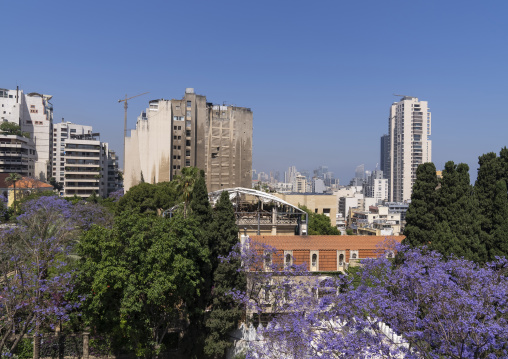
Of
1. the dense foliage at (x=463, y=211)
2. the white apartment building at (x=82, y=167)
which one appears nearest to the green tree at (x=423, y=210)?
the dense foliage at (x=463, y=211)

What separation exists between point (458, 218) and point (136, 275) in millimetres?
22148

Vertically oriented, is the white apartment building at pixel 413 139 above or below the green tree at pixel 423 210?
above

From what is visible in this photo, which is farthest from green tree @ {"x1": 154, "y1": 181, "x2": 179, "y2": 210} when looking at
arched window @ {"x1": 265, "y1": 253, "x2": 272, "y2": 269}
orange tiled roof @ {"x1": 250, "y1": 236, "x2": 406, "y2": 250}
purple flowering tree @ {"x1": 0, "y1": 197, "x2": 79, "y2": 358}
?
arched window @ {"x1": 265, "y1": 253, "x2": 272, "y2": 269}

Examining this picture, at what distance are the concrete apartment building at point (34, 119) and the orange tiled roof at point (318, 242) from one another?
9894cm

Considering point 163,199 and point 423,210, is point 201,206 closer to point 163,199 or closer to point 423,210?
point 423,210

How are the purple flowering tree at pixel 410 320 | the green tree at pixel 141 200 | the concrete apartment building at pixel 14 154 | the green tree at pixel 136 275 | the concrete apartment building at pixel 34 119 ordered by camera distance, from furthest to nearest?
the concrete apartment building at pixel 34 119
the concrete apartment building at pixel 14 154
the green tree at pixel 141 200
the green tree at pixel 136 275
the purple flowering tree at pixel 410 320

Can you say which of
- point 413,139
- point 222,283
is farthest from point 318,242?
point 413,139

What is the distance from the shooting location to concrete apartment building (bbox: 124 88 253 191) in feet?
285

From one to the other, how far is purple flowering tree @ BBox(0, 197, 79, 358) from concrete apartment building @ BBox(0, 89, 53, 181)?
94002 mm

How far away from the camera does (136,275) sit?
2108 centimetres

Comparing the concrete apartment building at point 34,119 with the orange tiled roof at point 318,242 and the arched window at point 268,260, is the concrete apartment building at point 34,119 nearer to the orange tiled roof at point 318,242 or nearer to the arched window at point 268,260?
the orange tiled roof at point 318,242

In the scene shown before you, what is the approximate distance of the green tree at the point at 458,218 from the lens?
2533 cm

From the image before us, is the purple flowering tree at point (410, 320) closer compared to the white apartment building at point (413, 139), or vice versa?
the purple flowering tree at point (410, 320)

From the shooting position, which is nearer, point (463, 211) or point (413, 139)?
point (463, 211)
